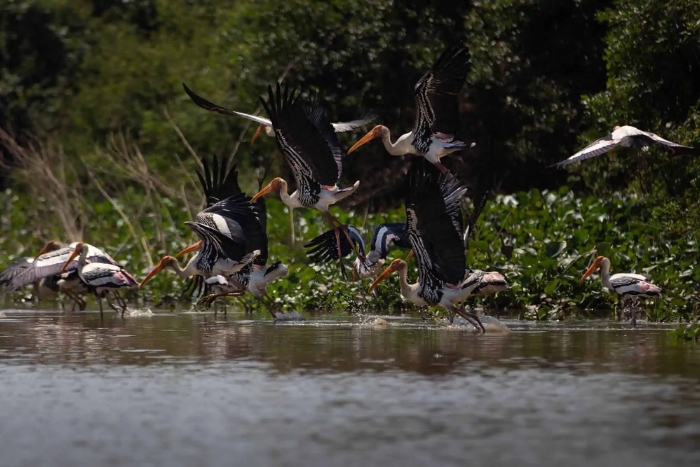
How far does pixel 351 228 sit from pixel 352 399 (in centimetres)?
891

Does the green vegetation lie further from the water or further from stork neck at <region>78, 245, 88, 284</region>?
the water

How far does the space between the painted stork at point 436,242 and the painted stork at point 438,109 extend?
1084mm

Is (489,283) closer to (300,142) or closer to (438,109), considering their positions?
(438,109)

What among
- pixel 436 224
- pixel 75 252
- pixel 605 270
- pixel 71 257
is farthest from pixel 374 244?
pixel 71 257

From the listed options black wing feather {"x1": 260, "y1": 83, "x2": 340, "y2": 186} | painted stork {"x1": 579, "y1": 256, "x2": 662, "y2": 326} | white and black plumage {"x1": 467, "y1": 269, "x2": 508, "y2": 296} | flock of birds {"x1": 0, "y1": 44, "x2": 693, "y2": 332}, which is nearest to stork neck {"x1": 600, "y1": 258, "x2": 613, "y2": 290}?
flock of birds {"x1": 0, "y1": 44, "x2": 693, "y2": 332}

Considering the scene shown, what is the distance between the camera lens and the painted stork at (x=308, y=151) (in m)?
16.6

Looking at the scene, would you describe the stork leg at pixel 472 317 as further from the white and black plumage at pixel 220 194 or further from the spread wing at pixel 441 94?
the white and black plumage at pixel 220 194

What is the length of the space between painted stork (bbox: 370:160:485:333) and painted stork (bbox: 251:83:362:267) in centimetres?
144

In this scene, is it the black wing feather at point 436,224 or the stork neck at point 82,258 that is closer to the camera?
the black wing feather at point 436,224

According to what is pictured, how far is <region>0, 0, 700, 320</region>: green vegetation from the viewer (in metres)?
19.8

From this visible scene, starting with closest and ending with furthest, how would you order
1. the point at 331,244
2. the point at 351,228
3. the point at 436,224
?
the point at 436,224 → the point at 351,228 → the point at 331,244

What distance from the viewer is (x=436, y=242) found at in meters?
15.2

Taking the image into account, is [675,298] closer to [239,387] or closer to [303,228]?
[239,387]

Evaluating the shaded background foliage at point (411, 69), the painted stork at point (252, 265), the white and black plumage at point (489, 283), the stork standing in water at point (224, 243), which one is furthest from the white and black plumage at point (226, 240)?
→ the shaded background foliage at point (411, 69)
